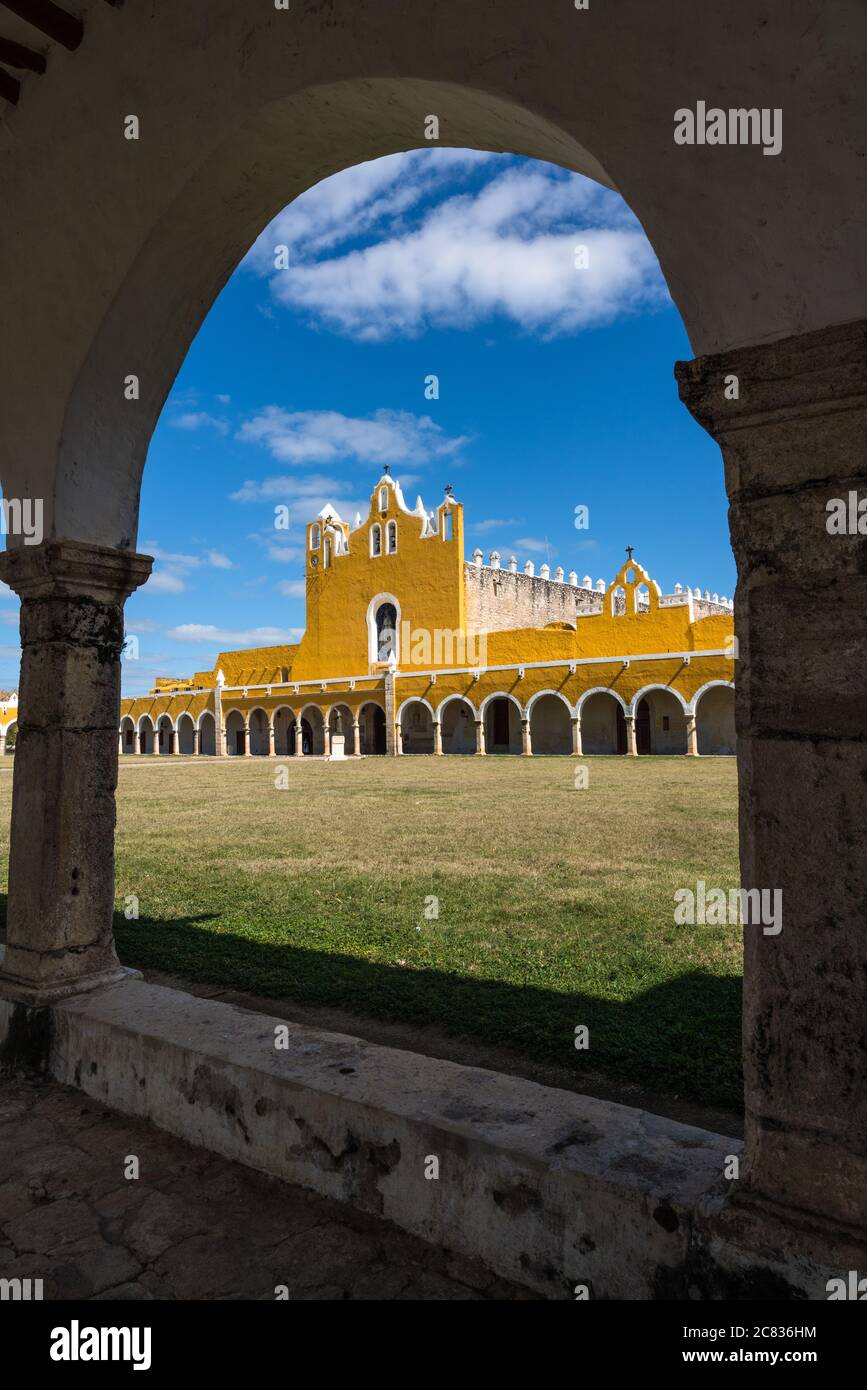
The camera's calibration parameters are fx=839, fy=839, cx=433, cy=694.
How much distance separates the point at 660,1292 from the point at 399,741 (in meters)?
28.8

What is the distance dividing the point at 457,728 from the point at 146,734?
1830 cm

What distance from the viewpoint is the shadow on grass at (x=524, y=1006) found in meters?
2.95

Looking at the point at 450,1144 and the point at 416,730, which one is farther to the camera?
the point at 416,730

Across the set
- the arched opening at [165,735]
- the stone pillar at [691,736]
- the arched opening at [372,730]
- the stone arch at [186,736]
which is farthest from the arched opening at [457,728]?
the arched opening at [165,735]

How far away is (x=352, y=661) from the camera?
32.9 m

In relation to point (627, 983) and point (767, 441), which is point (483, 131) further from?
point (627, 983)

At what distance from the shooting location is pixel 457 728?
30.9m

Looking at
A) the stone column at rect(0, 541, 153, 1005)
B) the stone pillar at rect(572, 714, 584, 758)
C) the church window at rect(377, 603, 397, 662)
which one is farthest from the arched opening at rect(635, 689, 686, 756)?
the stone column at rect(0, 541, 153, 1005)

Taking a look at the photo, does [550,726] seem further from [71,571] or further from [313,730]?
[71,571]

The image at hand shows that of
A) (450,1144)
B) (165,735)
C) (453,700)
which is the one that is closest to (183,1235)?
(450,1144)

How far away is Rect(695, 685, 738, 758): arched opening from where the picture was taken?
24.9 m

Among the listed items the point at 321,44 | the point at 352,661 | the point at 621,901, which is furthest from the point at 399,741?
the point at 321,44

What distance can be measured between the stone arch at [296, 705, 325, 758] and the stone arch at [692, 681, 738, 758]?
14072 millimetres

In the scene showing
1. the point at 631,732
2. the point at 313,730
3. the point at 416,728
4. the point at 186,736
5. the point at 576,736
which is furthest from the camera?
the point at 186,736
